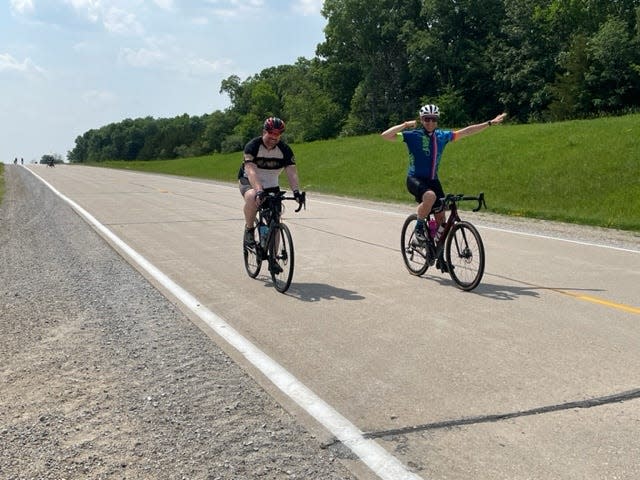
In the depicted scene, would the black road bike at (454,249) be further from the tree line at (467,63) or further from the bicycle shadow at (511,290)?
the tree line at (467,63)

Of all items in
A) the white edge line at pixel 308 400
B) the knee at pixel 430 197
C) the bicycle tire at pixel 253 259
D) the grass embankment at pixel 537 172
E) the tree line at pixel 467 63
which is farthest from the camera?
the tree line at pixel 467 63

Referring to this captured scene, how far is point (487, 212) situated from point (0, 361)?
46.8 ft

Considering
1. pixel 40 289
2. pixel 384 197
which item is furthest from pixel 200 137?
pixel 40 289

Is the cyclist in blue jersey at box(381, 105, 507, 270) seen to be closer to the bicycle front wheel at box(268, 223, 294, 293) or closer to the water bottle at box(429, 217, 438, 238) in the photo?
the water bottle at box(429, 217, 438, 238)

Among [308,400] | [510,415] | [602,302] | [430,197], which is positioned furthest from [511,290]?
[308,400]

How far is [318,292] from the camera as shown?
7.27 meters

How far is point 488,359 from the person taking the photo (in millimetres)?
4816

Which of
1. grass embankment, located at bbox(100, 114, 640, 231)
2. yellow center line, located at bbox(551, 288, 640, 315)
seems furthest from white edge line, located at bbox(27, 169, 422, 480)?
grass embankment, located at bbox(100, 114, 640, 231)

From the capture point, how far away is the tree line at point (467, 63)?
51.0m

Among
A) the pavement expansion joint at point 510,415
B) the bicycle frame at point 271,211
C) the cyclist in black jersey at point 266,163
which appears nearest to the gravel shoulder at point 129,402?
the pavement expansion joint at point 510,415

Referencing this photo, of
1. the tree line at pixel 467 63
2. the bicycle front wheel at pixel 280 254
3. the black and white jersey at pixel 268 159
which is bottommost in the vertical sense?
the bicycle front wheel at pixel 280 254

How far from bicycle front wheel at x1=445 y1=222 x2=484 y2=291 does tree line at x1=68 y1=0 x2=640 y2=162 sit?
1776 inches

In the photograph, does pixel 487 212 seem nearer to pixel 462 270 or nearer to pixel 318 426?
pixel 462 270

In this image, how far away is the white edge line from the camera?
3.23m
